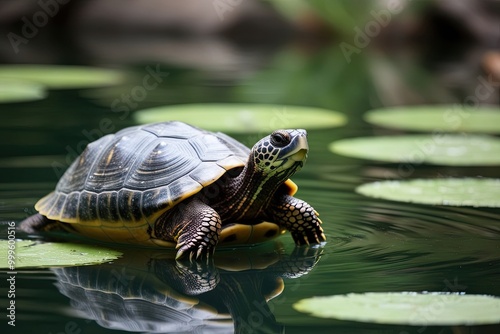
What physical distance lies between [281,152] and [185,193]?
367 millimetres

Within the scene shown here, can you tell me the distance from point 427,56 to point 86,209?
9785mm

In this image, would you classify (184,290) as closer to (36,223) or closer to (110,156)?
(110,156)

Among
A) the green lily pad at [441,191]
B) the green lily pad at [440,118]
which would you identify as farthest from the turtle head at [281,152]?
the green lily pad at [440,118]

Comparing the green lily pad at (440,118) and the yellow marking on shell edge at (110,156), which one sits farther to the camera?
the green lily pad at (440,118)

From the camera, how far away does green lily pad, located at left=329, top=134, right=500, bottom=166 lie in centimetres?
529

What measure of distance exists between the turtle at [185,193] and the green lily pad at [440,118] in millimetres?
3144

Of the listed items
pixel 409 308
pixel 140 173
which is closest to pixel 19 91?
pixel 140 173

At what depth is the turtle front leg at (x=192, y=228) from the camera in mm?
3217

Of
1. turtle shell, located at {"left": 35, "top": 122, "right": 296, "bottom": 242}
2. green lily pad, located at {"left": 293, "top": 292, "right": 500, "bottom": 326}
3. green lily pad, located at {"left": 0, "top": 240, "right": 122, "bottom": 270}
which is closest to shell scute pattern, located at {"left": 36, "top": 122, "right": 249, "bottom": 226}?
turtle shell, located at {"left": 35, "top": 122, "right": 296, "bottom": 242}

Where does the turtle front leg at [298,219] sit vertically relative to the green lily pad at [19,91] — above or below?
below

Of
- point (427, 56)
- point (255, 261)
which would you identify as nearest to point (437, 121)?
point (255, 261)

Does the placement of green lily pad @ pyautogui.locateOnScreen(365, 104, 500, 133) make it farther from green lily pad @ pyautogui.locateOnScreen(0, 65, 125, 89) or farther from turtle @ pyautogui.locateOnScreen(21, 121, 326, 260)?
turtle @ pyautogui.locateOnScreen(21, 121, 326, 260)

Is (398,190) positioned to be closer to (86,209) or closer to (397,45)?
(86,209)

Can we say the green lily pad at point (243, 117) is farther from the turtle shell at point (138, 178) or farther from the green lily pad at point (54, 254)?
the green lily pad at point (54, 254)
